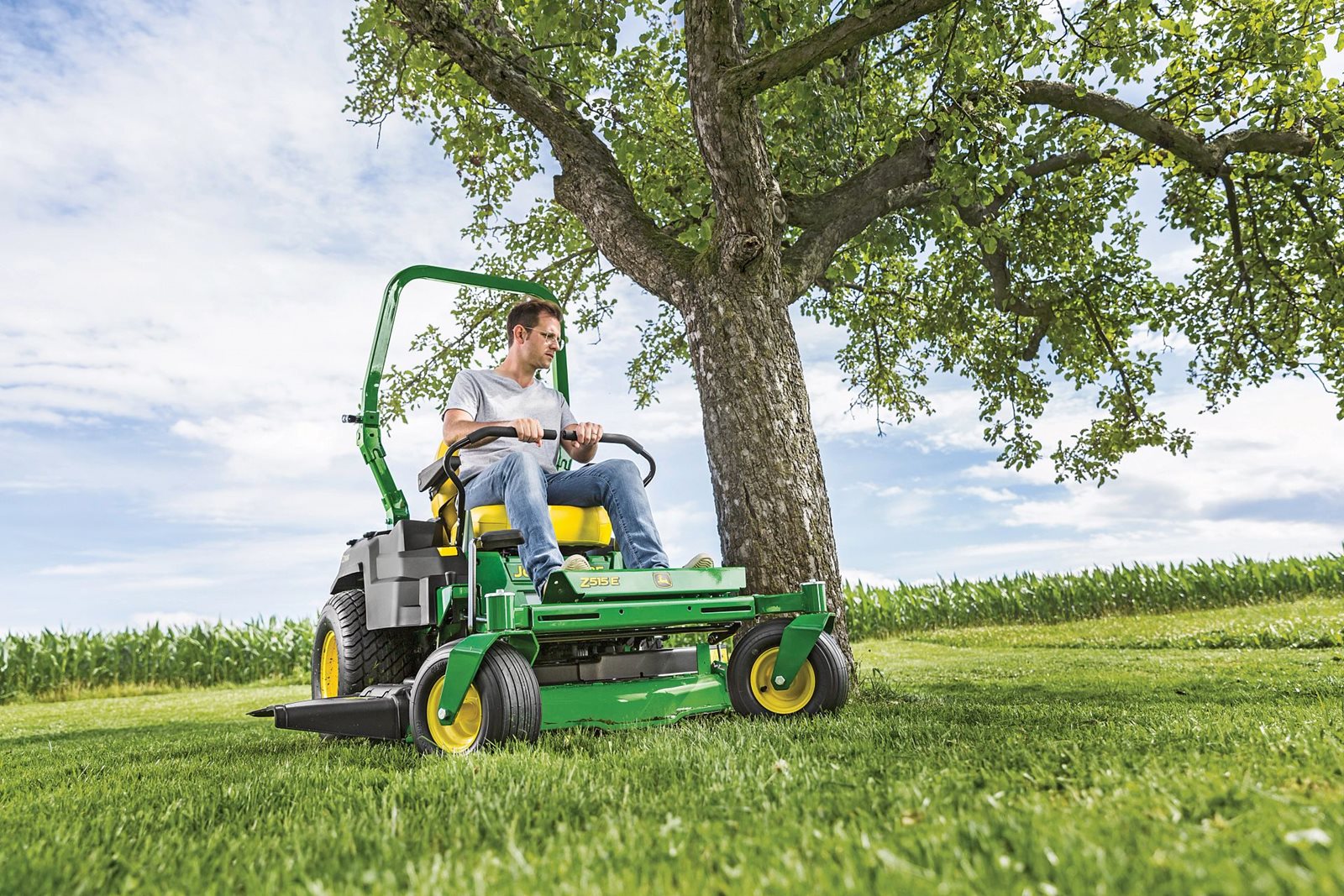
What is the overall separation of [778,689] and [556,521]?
4.45 ft

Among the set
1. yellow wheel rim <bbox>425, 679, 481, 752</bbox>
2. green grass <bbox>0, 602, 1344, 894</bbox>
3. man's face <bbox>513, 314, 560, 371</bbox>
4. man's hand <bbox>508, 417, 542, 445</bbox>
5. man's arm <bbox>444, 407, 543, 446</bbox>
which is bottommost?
green grass <bbox>0, 602, 1344, 894</bbox>

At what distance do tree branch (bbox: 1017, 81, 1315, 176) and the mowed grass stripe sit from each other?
6191 millimetres

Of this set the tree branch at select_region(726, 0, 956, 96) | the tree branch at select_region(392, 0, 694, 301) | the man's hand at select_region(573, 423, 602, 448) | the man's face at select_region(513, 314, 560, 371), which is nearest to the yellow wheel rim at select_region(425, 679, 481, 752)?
the man's hand at select_region(573, 423, 602, 448)

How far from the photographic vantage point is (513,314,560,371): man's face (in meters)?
5.42

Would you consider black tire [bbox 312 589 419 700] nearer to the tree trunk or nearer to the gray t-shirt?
the gray t-shirt

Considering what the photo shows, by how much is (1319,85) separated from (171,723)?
12.1 meters

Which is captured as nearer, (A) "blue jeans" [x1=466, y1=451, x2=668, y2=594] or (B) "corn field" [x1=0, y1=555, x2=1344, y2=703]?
(A) "blue jeans" [x1=466, y1=451, x2=668, y2=594]

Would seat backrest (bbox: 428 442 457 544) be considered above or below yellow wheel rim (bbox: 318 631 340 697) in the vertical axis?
above

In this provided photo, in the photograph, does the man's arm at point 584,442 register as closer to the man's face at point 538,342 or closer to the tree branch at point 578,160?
the man's face at point 538,342

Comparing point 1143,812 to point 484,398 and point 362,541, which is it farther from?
point 362,541

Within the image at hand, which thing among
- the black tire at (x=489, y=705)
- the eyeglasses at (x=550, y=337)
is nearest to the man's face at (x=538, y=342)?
the eyeglasses at (x=550, y=337)

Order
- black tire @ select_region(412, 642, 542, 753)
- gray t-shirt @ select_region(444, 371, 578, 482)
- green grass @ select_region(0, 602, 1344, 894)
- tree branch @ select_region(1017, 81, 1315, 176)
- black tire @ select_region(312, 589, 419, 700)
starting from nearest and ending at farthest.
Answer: green grass @ select_region(0, 602, 1344, 894), black tire @ select_region(412, 642, 542, 753), gray t-shirt @ select_region(444, 371, 578, 482), black tire @ select_region(312, 589, 419, 700), tree branch @ select_region(1017, 81, 1315, 176)

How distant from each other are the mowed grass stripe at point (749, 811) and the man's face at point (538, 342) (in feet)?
7.28

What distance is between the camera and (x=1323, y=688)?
6078 millimetres
